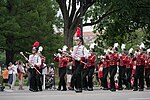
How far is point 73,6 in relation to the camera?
38250 millimetres

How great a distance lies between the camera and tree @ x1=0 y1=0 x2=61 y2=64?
47688 millimetres

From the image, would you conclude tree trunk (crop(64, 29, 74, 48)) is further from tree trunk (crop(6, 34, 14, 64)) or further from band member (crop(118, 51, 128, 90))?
band member (crop(118, 51, 128, 90))

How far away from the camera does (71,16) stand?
126 ft

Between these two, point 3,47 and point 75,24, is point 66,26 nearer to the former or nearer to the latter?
point 75,24

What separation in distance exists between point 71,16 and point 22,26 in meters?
12.1

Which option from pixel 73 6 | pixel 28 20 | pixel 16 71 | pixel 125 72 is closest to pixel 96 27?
pixel 73 6

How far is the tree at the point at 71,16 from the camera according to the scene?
3741cm

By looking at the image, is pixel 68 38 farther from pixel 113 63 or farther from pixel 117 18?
pixel 113 63

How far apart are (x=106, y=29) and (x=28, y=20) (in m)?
10.4

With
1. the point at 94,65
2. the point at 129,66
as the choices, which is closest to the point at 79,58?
the point at 94,65

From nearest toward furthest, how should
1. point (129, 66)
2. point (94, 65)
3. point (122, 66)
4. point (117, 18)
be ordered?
point (94, 65)
point (122, 66)
point (129, 66)
point (117, 18)

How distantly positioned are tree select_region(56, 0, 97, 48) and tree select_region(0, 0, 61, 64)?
9.91 meters

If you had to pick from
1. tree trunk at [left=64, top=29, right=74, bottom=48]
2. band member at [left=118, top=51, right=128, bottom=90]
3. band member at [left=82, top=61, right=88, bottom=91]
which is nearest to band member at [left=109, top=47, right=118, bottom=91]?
band member at [left=82, top=61, right=88, bottom=91]

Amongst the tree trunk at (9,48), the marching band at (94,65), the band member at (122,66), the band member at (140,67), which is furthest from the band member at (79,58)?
the tree trunk at (9,48)
